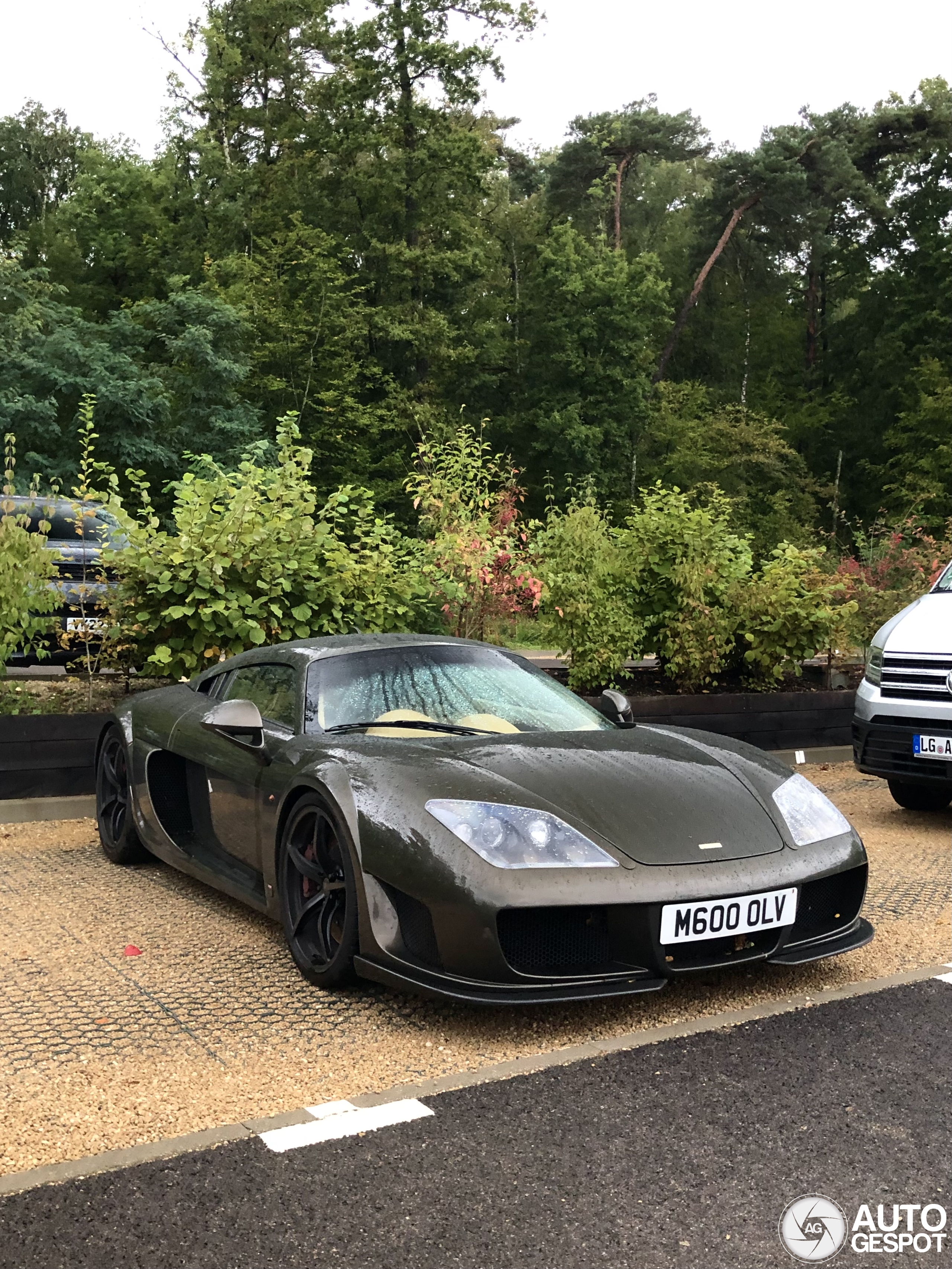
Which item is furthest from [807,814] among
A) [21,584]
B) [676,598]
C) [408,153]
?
[408,153]

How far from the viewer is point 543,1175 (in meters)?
2.79

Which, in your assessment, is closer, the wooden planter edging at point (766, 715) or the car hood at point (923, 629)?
the car hood at point (923, 629)

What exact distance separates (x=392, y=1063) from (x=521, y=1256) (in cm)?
115

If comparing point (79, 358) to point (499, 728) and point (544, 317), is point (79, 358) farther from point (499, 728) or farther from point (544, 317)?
point (499, 728)

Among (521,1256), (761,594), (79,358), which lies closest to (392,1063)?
(521,1256)

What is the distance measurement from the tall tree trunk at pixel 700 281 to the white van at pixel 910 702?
126 ft

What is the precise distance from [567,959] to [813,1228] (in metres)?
1.24

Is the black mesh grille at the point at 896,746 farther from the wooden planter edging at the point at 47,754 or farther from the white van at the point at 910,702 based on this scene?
the wooden planter edging at the point at 47,754

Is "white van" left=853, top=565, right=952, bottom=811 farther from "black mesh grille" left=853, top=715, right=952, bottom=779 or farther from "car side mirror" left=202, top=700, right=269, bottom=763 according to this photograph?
"car side mirror" left=202, top=700, right=269, bottom=763

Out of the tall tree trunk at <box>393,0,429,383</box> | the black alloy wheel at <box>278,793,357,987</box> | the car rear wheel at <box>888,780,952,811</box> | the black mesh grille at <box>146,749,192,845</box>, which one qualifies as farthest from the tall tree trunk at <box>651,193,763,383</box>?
the black alloy wheel at <box>278,793,357,987</box>

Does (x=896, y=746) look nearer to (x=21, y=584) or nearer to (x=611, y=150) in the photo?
(x=21, y=584)

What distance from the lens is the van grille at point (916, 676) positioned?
7156 millimetres

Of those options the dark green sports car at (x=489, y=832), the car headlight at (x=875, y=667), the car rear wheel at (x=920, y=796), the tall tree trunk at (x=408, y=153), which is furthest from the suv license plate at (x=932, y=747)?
the tall tree trunk at (x=408, y=153)

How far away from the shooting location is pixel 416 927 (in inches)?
148
